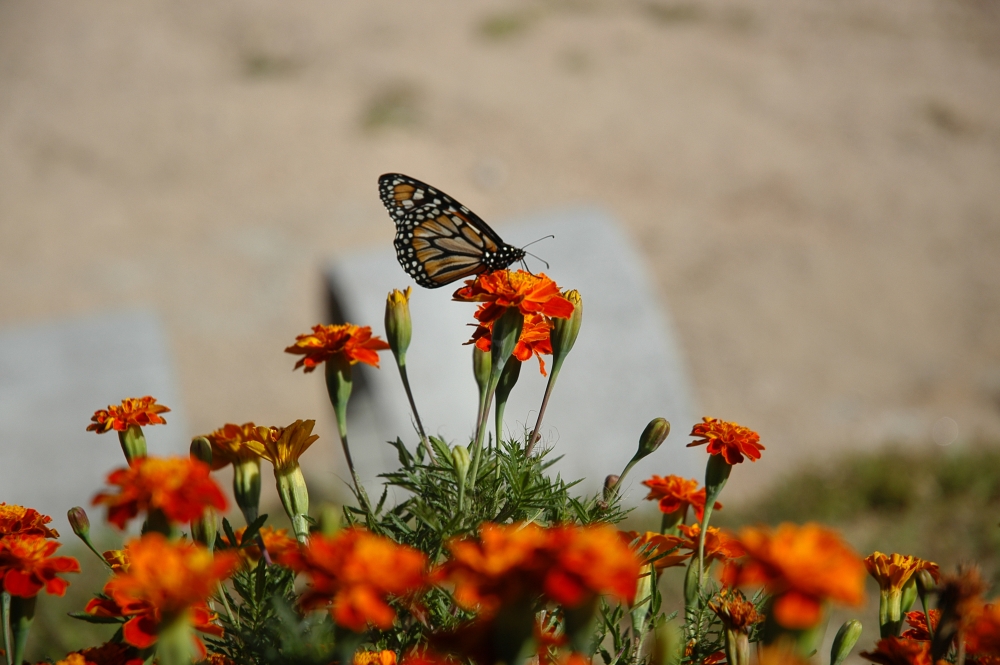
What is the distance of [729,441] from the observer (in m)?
1.20

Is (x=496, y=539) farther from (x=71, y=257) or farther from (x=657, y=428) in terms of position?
(x=71, y=257)

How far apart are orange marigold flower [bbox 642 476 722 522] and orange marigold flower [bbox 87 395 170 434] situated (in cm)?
74

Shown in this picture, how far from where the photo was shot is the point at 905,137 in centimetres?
948

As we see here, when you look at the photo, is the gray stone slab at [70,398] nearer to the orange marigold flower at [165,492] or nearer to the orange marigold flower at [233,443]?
the orange marigold flower at [233,443]

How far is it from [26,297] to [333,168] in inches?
118

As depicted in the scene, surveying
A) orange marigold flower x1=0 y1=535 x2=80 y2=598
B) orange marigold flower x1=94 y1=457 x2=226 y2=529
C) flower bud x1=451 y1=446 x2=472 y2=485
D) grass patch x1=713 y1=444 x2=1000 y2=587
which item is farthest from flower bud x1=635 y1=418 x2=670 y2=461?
grass patch x1=713 y1=444 x2=1000 y2=587

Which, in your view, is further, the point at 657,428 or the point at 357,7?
the point at 357,7

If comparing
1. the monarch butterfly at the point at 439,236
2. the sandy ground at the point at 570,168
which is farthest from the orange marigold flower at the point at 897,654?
the sandy ground at the point at 570,168

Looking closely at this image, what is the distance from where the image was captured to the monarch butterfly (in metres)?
2.02

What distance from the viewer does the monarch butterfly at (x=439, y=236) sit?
202cm

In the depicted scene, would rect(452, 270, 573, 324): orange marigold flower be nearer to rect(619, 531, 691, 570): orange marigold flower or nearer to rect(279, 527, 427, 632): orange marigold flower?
rect(619, 531, 691, 570): orange marigold flower

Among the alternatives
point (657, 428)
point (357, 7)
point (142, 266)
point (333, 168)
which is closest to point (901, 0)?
point (357, 7)

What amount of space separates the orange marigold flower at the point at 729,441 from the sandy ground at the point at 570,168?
4045 millimetres

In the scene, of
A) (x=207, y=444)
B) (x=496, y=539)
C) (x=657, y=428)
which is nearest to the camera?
(x=496, y=539)
